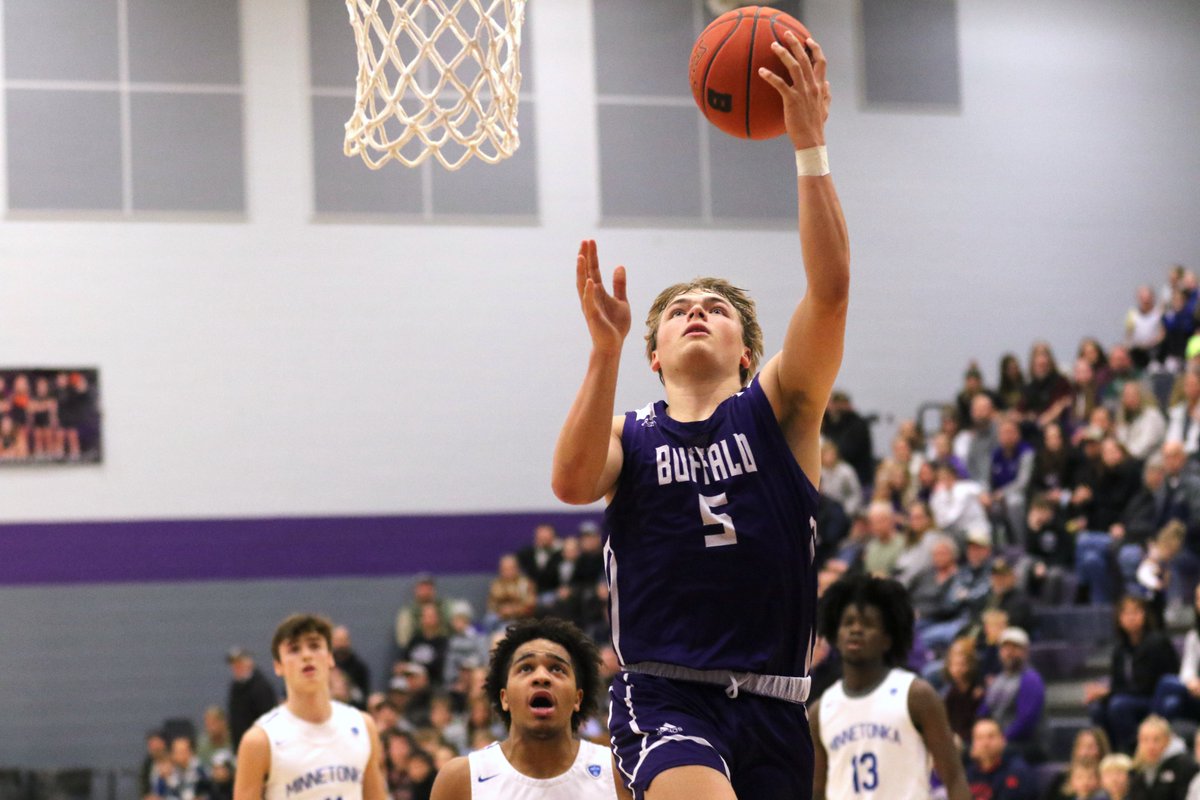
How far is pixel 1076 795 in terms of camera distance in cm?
1044

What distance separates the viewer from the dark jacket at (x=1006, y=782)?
11.0 metres

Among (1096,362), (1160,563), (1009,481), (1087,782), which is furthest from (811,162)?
(1096,362)

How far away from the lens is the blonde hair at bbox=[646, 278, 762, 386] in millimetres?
4727

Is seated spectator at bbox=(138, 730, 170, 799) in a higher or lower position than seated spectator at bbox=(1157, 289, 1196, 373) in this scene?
lower

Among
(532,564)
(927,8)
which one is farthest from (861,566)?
(927,8)

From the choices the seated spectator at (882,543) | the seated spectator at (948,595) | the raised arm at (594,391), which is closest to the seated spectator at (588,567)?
the seated spectator at (882,543)

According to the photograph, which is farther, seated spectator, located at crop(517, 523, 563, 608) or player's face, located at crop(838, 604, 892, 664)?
seated spectator, located at crop(517, 523, 563, 608)

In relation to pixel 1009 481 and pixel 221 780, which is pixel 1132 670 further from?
pixel 221 780

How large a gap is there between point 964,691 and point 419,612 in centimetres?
662

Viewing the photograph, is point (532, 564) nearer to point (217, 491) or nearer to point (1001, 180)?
point (217, 491)

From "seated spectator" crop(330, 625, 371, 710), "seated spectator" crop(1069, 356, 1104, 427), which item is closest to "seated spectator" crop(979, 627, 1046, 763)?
"seated spectator" crop(1069, 356, 1104, 427)

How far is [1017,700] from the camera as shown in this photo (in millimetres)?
11719

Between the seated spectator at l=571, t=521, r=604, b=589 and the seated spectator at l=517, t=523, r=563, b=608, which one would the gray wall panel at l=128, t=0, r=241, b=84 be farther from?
the seated spectator at l=571, t=521, r=604, b=589

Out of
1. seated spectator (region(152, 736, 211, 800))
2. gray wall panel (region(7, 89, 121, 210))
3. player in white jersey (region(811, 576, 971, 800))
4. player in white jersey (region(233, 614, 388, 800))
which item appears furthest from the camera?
gray wall panel (region(7, 89, 121, 210))
